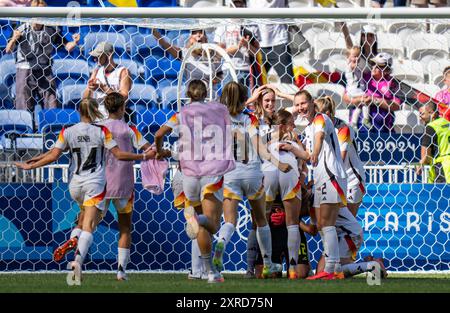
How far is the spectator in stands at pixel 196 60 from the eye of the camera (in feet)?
43.5

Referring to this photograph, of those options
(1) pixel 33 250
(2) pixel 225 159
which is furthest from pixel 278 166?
(1) pixel 33 250

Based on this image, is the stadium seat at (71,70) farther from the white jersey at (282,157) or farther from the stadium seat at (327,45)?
the stadium seat at (327,45)

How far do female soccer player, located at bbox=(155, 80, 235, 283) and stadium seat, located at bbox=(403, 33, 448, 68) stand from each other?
751 cm

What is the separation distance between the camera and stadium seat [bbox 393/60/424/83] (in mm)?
16109

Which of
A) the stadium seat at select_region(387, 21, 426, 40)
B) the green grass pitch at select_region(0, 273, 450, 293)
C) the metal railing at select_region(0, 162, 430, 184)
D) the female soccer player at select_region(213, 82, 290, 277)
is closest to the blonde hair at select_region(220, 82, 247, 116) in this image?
the female soccer player at select_region(213, 82, 290, 277)

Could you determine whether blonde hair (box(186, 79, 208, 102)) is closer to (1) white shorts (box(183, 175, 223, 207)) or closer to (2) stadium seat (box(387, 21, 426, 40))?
(1) white shorts (box(183, 175, 223, 207))

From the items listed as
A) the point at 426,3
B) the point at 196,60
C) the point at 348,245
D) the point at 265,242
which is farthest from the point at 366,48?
the point at 426,3

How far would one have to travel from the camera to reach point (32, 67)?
1310 cm

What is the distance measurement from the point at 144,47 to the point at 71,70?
111 centimetres

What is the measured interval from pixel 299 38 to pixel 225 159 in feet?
22.5

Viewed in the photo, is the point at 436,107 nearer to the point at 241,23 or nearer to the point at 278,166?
the point at 241,23

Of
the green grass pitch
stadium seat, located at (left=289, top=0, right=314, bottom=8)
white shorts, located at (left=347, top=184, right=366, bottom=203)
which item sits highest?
stadium seat, located at (left=289, top=0, right=314, bottom=8)

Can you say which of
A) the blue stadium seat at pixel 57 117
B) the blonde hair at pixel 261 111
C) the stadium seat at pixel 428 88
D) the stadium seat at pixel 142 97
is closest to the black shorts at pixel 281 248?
the blonde hair at pixel 261 111

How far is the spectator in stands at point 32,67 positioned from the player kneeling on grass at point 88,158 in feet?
9.20
